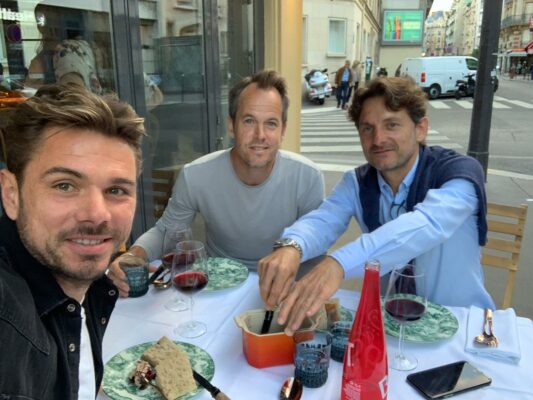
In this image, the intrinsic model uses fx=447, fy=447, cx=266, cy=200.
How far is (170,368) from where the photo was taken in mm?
1200

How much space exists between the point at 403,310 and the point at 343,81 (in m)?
16.6

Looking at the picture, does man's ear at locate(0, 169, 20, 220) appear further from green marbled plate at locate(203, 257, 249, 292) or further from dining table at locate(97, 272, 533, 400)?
green marbled plate at locate(203, 257, 249, 292)

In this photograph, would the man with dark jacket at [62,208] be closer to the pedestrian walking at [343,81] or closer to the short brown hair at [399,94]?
the short brown hair at [399,94]

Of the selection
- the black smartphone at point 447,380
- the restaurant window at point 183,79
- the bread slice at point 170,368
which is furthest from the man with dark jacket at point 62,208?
the restaurant window at point 183,79

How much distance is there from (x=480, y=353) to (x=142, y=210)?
109 inches

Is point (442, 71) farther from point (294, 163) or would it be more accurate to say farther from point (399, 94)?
point (399, 94)

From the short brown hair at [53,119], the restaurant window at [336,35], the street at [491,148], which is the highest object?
the restaurant window at [336,35]

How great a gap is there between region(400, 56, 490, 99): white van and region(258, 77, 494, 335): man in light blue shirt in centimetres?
2017

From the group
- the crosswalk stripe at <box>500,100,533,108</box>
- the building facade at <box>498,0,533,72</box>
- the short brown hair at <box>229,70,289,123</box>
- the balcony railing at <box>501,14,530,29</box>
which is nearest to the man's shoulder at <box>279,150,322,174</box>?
the short brown hair at <box>229,70,289,123</box>

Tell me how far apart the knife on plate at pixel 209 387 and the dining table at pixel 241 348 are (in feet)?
0.07

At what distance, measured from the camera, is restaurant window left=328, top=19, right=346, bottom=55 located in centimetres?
2272

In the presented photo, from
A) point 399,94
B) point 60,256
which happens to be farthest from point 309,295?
point 399,94

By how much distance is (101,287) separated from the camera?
49.8 inches

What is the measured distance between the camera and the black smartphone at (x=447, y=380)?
Result: 119cm
